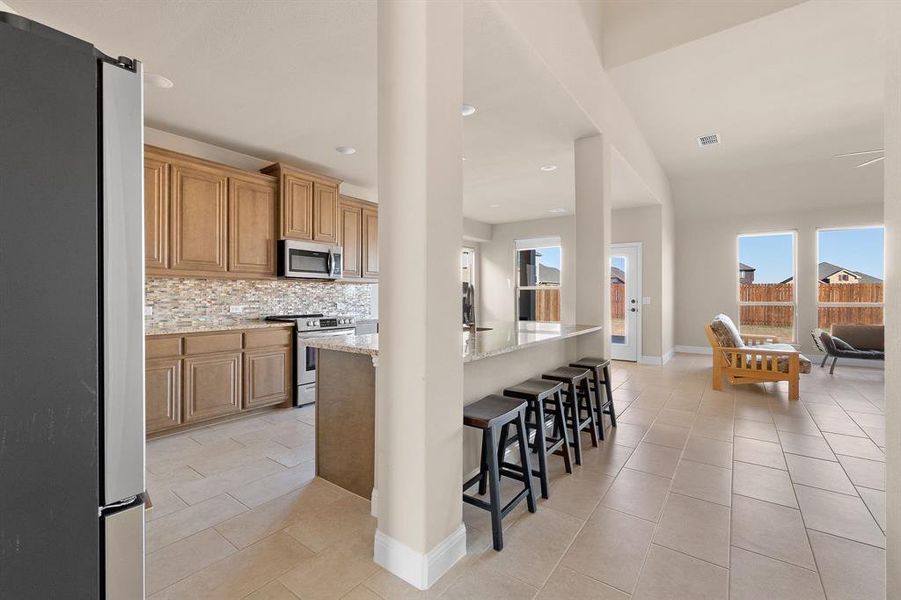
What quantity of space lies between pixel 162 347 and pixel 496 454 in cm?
279

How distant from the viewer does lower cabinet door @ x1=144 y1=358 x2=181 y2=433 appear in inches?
125

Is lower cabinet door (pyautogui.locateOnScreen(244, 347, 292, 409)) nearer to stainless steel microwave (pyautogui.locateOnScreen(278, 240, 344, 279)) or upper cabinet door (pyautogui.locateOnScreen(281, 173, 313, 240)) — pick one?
stainless steel microwave (pyautogui.locateOnScreen(278, 240, 344, 279))

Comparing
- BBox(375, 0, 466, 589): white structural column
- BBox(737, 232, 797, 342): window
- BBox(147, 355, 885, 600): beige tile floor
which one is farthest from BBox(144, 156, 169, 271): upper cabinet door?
BBox(737, 232, 797, 342): window

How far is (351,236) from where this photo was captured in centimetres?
501

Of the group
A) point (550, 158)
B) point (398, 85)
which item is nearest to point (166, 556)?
point (398, 85)

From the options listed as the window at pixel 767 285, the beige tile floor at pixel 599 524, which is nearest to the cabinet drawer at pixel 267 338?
the beige tile floor at pixel 599 524

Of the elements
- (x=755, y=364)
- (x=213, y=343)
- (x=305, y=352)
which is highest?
(x=213, y=343)

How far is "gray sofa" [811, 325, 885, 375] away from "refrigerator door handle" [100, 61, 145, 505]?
7.47 m

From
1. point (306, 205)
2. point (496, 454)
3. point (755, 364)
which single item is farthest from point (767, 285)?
point (306, 205)

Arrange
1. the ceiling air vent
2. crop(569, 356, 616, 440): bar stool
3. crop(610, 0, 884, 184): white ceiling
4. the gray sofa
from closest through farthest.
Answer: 1. crop(610, 0, 884, 184): white ceiling
2. crop(569, 356, 616, 440): bar stool
3. the ceiling air vent
4. the gray sofa

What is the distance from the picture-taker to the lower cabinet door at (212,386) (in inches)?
134

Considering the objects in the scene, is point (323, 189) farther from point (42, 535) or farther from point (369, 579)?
point (42, 535)

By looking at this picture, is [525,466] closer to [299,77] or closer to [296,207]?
[299,77]

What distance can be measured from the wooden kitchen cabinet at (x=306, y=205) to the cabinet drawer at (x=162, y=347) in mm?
A: 1434
